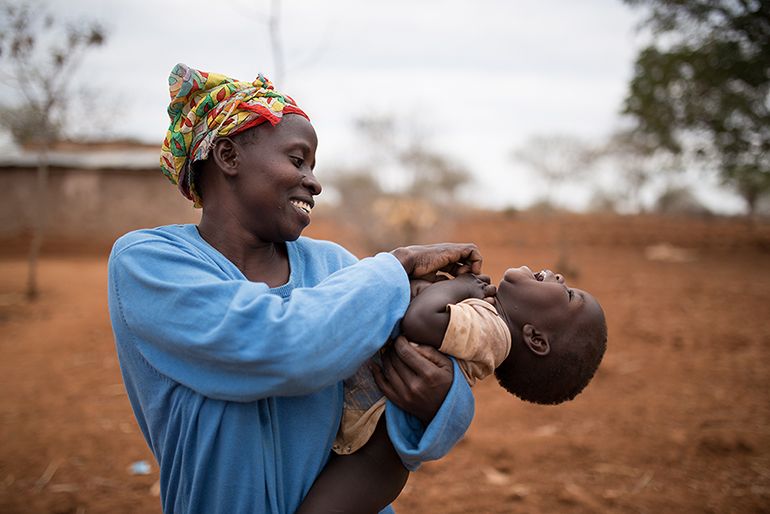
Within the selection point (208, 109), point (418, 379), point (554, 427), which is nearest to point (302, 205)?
point (208, 109)

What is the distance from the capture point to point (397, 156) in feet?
48.2

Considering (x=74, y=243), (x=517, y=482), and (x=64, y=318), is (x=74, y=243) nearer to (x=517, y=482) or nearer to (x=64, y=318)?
(x=64, y=318)

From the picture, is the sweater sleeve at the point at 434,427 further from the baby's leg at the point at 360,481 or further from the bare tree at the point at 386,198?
the bare tree at the point at 386,198

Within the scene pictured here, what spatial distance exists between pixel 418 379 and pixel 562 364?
1.94 feet

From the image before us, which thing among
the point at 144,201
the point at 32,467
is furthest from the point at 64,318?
the point at 144,201

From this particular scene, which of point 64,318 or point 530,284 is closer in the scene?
point 530,284

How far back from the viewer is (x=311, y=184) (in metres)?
1.72

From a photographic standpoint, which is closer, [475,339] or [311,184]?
[475,339]

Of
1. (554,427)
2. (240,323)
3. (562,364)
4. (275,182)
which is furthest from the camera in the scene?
(554,427)

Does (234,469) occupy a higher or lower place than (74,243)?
higher

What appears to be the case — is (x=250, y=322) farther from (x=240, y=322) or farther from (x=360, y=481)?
(x=360, y=481)

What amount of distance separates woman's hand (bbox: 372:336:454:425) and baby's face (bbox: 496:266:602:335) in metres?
0.43

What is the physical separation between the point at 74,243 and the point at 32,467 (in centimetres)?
1305

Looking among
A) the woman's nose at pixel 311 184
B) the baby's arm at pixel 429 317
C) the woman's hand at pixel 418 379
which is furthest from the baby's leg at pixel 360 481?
the woman's nose at pixel 311 184
